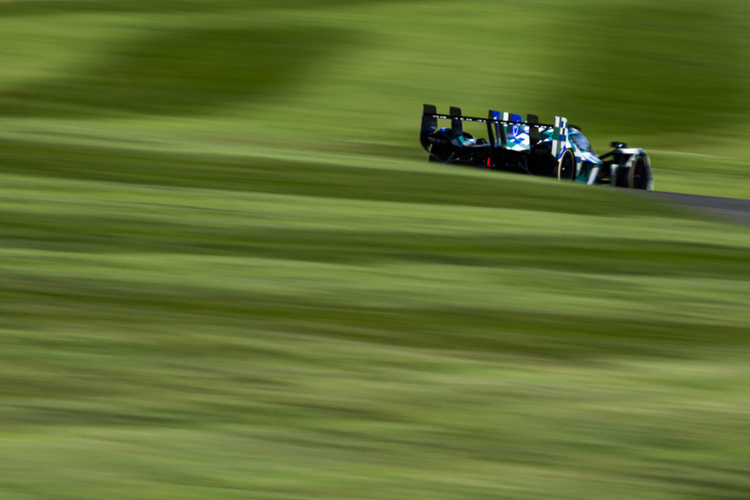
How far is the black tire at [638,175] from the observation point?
535 inches

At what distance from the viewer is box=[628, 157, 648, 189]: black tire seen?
44.5ft

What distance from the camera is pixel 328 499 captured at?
3381mm

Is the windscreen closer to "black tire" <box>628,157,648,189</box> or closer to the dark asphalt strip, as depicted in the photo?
"black tire" <box>628,157,648,189</box>

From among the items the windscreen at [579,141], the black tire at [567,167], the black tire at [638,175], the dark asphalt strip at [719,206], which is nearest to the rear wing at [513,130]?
the black tire at [567,167]

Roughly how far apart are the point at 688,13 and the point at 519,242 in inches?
988

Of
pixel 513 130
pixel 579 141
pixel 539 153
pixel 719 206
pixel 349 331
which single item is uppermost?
pixel 513 130

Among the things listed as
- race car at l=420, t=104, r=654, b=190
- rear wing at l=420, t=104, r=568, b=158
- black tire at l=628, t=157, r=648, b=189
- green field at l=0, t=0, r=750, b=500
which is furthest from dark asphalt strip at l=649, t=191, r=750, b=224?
rear wing at l=420, t=104, r=568, b=158

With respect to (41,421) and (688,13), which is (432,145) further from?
(688,13)

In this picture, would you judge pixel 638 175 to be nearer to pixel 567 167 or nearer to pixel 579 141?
pixel 579 141

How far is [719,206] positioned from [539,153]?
2.79 metres

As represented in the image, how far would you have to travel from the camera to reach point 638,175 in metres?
13.9

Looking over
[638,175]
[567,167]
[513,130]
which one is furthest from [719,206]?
[513,130]

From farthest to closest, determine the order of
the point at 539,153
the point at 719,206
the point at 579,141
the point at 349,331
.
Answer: the point at 579,141, the point at 539,153, the point at 719,206, the point at 349,331

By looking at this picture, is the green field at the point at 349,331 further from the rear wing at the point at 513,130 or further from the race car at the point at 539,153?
the rear wing at the point at 513,130
